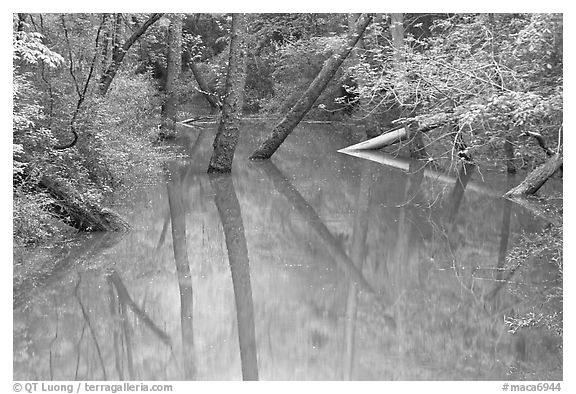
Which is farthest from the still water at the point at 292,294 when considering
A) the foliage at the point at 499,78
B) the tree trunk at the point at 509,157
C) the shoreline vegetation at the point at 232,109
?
the foliage at the point at 499,78

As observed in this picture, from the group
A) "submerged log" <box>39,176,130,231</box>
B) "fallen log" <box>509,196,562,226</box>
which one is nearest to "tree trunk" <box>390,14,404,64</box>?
"fallen log" <box>509,196,562,226</box>

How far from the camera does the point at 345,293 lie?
7.88 meters

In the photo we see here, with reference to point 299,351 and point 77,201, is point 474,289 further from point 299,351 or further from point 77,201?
point 77,201

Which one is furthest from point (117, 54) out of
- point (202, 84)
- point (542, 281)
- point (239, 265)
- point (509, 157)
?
point (202, 84)

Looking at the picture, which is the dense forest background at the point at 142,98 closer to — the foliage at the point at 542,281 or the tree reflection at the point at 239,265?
A: the foliage at the point at 542,281

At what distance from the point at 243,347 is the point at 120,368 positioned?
1.01 metres

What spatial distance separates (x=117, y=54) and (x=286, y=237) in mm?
5004

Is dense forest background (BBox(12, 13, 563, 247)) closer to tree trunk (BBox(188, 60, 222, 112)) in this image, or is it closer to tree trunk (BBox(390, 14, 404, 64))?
tree trunk (BBox(390, 14, 404, 64))

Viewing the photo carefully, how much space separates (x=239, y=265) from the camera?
9016mm

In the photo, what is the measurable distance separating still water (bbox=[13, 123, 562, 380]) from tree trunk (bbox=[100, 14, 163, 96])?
193 cm

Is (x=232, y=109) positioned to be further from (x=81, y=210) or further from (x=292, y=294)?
(x=292, y=294)

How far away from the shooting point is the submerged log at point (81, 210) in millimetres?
9336

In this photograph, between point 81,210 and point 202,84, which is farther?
point 202,84
